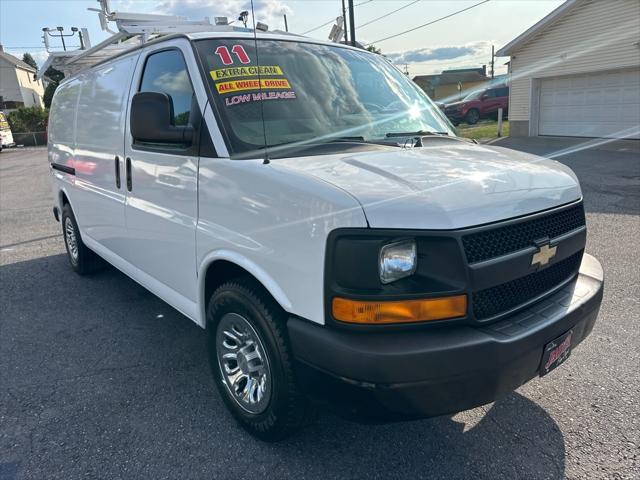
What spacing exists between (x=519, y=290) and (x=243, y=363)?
4.68ft

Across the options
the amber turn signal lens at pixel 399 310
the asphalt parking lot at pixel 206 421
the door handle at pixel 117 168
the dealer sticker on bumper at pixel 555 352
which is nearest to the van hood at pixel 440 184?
the amber turn signal lens at pixel 399 310

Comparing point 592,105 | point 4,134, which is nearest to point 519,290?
point 592,105

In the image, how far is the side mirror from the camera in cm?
269

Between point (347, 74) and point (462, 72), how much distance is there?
185 ft

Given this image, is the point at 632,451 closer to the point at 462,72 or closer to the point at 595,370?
the point at 595,370

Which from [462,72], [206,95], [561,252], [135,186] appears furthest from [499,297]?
[462,72]

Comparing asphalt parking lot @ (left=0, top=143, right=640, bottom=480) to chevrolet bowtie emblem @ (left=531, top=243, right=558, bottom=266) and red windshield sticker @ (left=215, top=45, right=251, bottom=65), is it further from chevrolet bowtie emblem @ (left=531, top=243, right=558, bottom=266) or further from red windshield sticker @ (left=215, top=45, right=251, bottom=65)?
red windshield sticker @ (left=215, top=45, right=251, bottom=65)

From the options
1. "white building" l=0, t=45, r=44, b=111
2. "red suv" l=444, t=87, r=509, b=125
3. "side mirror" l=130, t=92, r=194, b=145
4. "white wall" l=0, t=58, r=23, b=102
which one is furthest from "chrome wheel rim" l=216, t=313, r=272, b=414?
"white wall" l=0, t=58, r=23, b=102

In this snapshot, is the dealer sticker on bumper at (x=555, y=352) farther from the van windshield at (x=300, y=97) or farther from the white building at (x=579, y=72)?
the white building at (x=579, y=72)

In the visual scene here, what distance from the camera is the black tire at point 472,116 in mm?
26641

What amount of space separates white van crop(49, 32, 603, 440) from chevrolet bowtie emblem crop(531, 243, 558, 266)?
13 mm

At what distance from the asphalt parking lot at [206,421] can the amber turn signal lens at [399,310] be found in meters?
0.92

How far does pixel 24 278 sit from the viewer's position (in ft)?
18.4

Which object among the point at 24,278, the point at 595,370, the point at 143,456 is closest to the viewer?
the point at 143,456
